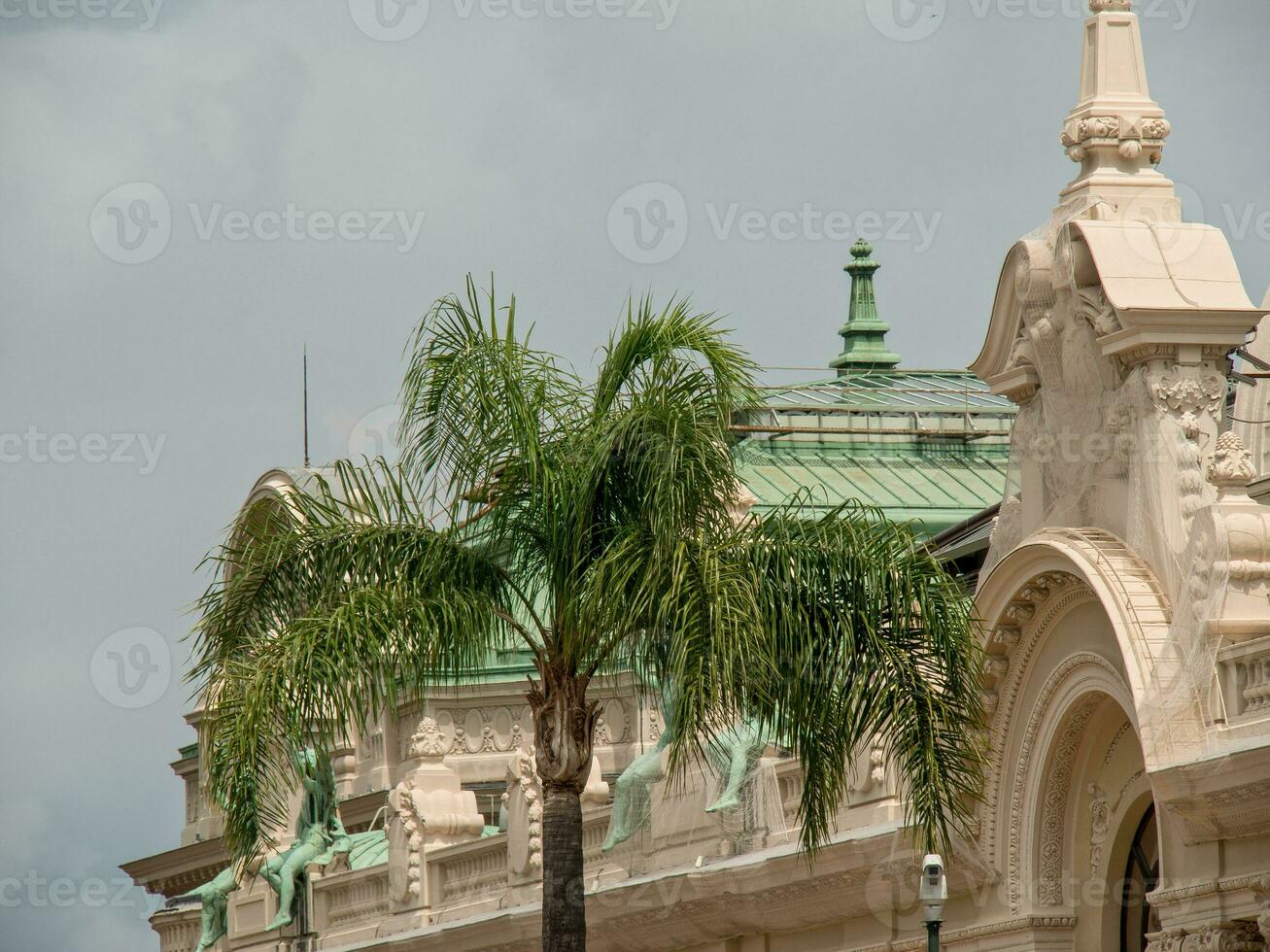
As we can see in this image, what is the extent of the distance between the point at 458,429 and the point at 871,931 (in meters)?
7.97

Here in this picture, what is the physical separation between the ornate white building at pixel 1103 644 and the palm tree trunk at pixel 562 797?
1772 millimetres

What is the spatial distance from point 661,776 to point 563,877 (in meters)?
9.04

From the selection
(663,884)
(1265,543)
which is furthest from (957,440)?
(1265,543)

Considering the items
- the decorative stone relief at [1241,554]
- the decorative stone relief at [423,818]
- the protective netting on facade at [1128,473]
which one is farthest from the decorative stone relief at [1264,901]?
the decorative stone relief at [423,818]

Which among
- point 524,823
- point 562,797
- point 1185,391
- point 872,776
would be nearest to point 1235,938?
point 1185,391

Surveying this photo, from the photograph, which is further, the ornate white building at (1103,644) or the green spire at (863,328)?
the green spire at (863,328)

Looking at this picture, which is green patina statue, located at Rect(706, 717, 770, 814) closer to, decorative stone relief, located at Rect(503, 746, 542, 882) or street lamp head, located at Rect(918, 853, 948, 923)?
decorative stone relief, located at Rect(503, 746, 542, 882)

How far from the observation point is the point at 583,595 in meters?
22.9

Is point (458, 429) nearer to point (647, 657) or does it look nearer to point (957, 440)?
point (647, 657)

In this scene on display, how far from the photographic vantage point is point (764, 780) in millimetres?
30047

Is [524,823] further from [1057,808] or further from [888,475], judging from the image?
[888,475]

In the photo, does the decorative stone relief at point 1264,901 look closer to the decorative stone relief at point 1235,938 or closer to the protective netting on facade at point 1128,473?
the decorative stone relief at point 1235,938

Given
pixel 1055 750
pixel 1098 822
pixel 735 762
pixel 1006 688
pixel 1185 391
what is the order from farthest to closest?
1. pixel 735 762
2. pixel 1006 688
3. pixel 1098 822
4. pixel 1055 750
5. pixel 1185 391

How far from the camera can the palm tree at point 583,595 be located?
73.2 feet
